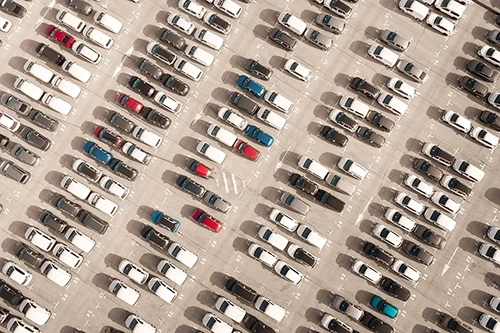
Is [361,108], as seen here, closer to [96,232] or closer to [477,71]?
[477,71]

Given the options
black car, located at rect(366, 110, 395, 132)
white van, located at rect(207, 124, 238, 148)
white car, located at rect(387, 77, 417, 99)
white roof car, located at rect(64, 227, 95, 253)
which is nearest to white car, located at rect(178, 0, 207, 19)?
white van, located at rect(207, 124, 238, 148)

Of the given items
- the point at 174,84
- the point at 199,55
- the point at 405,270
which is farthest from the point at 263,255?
the point at 199,55

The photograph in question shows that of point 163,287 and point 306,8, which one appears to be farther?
point 306,8

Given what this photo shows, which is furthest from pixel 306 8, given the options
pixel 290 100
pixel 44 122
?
pixel 44 122

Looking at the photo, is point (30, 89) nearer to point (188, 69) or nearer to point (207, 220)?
point (188, 69)

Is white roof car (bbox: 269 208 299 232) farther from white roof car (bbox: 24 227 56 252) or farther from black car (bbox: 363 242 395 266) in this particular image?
white roof car (bbox: 24 227 56 252)

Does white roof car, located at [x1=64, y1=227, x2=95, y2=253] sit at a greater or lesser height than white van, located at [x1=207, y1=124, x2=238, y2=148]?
lesser

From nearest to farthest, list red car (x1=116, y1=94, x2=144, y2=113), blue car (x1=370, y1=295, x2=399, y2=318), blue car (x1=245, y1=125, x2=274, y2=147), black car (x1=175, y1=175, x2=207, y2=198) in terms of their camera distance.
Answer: blue car (x1=370, y1=295, x2=399, y2=318), black car (x1=175, y1=175, x2=207, y2=198), blue car (x1=245, y1=125, x2=274, y2=147), red car (x1=116, y1=94, x2=144, y2=113)
